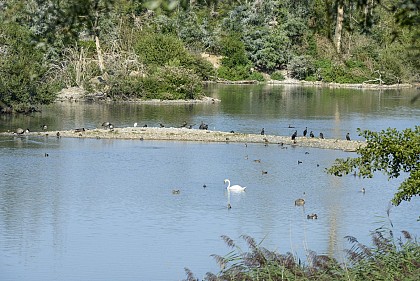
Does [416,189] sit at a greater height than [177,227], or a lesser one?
greater

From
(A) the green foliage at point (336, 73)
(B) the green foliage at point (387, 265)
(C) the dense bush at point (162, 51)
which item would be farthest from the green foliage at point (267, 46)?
(B) the green foliage at point (387, 265)

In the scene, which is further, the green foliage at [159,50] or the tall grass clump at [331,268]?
the green foliage at [159,50]

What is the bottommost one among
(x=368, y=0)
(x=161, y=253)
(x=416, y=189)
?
(x=161, y=253)

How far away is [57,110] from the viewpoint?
166 ft

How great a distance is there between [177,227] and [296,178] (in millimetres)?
8171

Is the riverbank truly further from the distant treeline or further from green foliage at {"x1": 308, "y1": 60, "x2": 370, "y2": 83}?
green foliage at {"x1": 308, "y1": 60, "x2": 370, "y2": 83}

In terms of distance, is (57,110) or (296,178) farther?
(57,110)

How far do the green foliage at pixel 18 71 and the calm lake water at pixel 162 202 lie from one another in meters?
1.95

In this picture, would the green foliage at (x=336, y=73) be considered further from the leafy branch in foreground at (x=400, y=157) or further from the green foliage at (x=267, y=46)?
the leafy branch in foreground at (x=400, y=157)

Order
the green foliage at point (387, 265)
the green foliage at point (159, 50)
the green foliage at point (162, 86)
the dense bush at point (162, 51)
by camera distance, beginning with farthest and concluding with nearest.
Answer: the green foliage at point (159, 50) → the dense bush at point (162, 51) → the green foliage at point (162, 86) → the green foliage at point (387, 265)

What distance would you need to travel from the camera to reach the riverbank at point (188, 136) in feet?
128

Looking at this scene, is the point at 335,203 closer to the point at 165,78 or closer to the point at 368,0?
the point at 368,0

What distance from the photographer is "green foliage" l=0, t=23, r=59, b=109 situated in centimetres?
4669

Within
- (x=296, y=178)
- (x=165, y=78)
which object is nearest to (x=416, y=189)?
(x=296, y=178)
